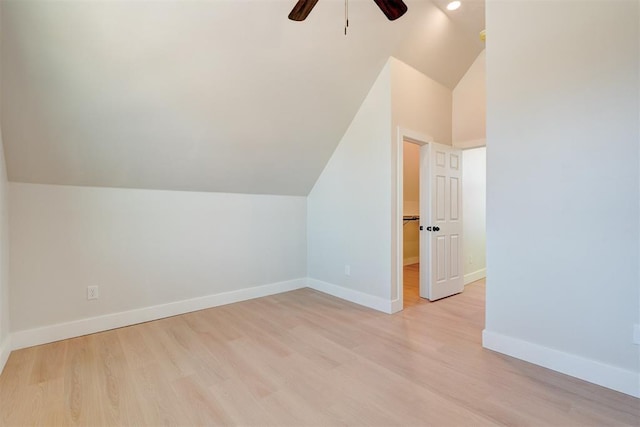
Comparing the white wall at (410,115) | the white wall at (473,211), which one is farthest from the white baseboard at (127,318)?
the white wall at (473,211)

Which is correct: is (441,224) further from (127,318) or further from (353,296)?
(127,318)

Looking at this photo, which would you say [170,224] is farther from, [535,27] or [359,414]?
[535,27]

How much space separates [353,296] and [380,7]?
285 centimetres

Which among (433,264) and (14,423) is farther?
(433,264)

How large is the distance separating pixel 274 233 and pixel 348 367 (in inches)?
85.2

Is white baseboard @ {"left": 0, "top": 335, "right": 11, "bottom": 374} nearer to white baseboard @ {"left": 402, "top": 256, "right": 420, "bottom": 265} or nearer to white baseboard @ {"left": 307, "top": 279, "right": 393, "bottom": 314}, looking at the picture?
white baseboard @ {"left": 307, "top": 279, "right": 393, "bottom": 314}

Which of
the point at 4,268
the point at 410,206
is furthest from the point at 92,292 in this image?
the point at 410,206

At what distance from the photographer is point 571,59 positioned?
196 centimetres

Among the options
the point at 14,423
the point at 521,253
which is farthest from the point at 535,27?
the point at 14,423

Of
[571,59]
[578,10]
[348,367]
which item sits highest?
[578,10]

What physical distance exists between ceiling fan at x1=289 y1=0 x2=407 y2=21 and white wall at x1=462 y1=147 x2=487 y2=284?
2.86m

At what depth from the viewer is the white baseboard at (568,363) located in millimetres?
1744

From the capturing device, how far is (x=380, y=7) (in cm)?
180

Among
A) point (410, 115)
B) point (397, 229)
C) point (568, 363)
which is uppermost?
point (410, 115)
